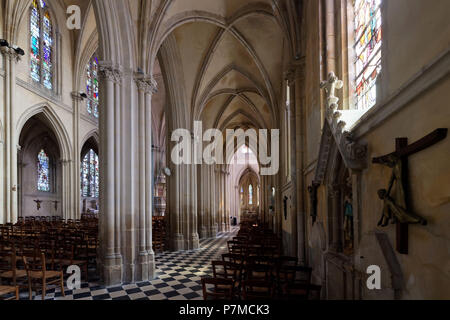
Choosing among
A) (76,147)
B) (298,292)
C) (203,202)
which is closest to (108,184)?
(298,292)

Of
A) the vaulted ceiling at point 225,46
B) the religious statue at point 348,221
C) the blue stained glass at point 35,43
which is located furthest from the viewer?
the blue stained glass at point 35,43

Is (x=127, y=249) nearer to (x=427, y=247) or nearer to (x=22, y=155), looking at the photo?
(x=427, y=247)

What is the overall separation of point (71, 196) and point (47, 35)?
11.5m

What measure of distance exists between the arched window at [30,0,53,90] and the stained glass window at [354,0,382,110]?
65.7 ft

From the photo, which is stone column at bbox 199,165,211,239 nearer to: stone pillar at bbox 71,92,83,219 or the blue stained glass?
stone pillar at bbox 71,92,83,219

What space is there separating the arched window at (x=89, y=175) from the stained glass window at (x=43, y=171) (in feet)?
9.89

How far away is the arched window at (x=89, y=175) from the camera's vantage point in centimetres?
2865

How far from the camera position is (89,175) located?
29625mm

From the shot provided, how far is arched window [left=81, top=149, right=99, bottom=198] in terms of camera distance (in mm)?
28647

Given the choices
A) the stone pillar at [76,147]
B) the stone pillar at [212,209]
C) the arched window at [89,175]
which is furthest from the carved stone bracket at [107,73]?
the arched window at [89,175]

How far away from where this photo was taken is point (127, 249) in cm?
848

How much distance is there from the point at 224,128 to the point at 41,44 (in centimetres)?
1477

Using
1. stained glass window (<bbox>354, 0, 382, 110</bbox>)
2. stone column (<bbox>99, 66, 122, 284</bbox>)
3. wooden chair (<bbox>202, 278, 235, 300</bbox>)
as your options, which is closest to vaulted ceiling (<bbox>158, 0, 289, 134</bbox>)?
stone column (<bbox>99, 66, 122, 284</bbox>)

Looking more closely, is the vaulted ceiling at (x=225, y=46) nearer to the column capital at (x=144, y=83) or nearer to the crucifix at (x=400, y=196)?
the column capital at (x=144, y=83)
